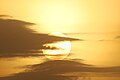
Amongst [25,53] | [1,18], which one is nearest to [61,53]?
[25,53]

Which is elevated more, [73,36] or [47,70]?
[73,36]

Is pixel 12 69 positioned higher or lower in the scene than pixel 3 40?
lower

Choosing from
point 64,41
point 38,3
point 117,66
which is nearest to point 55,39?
point 64,41

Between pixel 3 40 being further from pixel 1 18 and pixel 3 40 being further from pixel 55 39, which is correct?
pixel 55 39

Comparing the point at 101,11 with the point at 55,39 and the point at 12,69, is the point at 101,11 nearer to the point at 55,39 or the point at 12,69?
the point at 55,39

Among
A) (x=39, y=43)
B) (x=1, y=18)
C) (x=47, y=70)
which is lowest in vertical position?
(x=47, y=70)

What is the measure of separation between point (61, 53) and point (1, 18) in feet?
1.66

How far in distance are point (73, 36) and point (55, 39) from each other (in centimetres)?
13

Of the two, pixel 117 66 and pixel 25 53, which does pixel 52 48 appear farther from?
pixel 117 66

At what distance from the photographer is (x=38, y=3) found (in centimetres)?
290

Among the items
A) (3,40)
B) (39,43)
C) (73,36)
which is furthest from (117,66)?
(3,40)

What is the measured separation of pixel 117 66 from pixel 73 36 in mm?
385

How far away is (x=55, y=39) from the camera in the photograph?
2.91 metres

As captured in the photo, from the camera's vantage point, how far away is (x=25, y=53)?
2906mm
